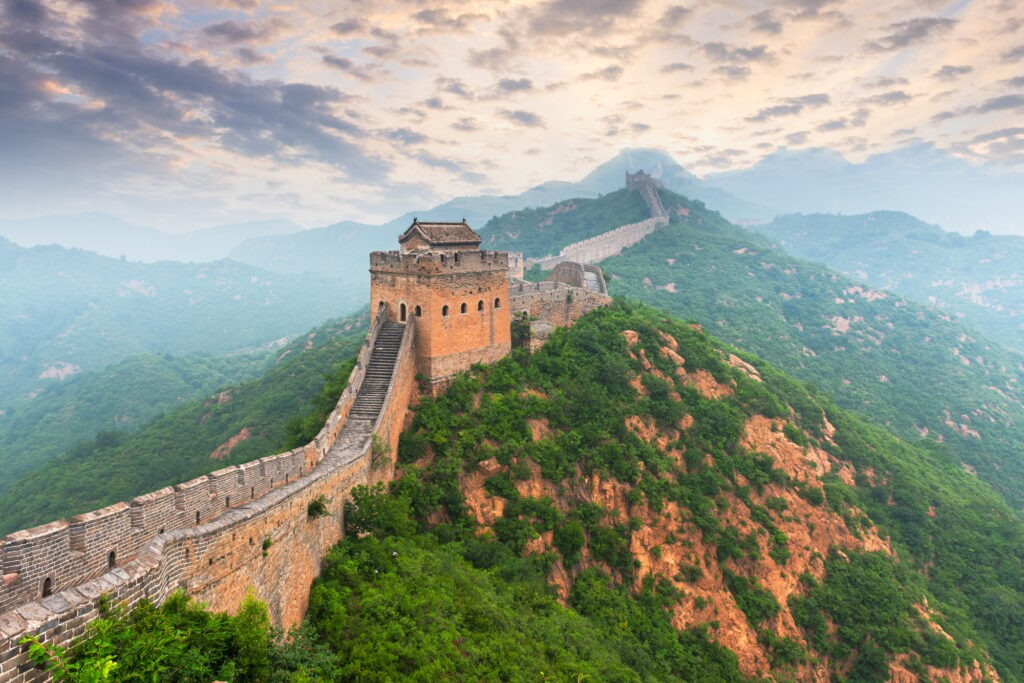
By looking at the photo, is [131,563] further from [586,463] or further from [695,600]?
[695,600]

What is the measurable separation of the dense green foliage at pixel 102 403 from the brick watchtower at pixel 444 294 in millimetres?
60095

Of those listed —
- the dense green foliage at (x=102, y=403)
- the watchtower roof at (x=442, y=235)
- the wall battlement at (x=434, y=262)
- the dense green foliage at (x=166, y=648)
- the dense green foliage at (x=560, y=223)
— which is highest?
the dense green foliage at (x=560, y=223)

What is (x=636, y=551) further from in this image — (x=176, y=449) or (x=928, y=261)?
(x=928, y=261)

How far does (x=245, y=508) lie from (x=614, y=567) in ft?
48.7

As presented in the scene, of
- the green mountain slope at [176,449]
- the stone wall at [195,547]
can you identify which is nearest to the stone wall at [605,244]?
the green mountain slope at [176,449]

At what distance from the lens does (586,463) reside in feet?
78.7

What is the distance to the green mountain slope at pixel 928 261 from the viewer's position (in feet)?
413

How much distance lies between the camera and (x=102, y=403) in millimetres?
83375

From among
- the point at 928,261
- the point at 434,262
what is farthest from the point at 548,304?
the point at 928,261

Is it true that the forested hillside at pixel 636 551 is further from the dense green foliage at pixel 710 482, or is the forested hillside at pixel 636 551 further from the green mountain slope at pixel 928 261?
the green mountain slope at pixel 928 261

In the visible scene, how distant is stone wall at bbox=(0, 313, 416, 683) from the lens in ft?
23.5

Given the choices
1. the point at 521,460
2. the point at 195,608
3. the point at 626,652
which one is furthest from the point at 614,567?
the point at 195,608

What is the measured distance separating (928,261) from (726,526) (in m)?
150

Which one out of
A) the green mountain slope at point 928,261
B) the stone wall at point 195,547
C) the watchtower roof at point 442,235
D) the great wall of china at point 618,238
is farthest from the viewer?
the green mountain slope at point 928,261
